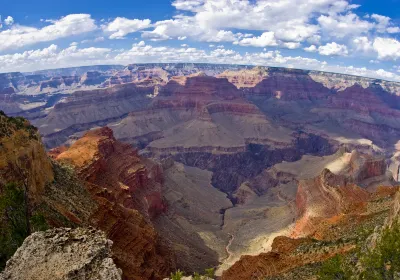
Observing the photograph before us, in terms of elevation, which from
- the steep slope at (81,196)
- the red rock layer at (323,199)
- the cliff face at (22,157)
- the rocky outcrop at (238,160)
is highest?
the cliff face at (22,157)

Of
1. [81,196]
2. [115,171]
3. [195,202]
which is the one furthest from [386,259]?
[195,202]

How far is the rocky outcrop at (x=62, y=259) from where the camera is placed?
18.3 m

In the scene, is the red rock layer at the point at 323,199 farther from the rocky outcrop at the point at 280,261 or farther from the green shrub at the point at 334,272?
the green shrub at the point at 334,272

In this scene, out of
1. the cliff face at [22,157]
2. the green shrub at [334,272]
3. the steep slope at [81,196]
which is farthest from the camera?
the steep slope at [81,196]

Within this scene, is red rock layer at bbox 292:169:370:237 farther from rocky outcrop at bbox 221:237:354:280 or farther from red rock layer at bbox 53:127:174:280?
red rock layer at bbox 53:127:174:280

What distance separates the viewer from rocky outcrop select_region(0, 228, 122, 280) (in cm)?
1834

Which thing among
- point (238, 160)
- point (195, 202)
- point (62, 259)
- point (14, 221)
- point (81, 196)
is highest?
point (62, 259)

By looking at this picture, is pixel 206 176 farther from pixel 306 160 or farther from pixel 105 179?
pixel 105 179

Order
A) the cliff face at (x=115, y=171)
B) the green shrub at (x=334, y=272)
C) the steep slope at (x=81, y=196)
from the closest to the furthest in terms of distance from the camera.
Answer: the green shrub at (x=334, y=272) < the steep slope at (x=81, y=196) < the cliff face at (x=115, y=171)

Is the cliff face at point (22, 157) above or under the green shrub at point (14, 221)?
above

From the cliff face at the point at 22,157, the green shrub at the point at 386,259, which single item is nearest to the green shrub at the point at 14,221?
the cliff face at the point at 22,157

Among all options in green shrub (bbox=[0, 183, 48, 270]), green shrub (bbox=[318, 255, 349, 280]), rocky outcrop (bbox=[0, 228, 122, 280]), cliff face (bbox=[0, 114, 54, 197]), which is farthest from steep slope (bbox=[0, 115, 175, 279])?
green shrub (bbox=[318, 255, 349, 280])

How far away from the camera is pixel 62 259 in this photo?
1939 centimetres

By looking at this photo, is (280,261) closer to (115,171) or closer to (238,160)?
(115,171)
